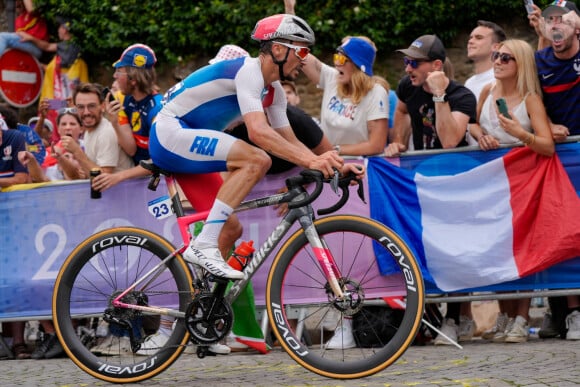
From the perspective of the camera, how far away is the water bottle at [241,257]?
6.89 meters

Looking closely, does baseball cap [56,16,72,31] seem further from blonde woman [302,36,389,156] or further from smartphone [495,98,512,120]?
smartphone [495,98,512,120]

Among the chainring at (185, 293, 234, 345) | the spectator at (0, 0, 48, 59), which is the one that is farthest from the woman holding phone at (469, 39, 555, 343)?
the spectator at (0, 0, 48, 59)

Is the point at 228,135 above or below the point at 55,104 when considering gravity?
below

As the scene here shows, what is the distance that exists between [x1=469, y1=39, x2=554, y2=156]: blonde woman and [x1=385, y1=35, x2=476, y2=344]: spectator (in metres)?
0.16

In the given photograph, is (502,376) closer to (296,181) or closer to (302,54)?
(296,181)

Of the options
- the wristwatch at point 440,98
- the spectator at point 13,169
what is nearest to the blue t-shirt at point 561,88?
the wristwatch at point 440,98

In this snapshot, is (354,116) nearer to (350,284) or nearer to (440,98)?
(440,98)

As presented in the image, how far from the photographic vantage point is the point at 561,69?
8469 millimetres

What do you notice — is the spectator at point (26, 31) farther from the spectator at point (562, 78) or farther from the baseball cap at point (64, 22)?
the spectator at point (562, 78)

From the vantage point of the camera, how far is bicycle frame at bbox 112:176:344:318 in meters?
6.57

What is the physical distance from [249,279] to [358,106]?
296cm

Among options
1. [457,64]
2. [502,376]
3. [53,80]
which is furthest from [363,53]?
[53,80]

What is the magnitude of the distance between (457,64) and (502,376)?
9.77m

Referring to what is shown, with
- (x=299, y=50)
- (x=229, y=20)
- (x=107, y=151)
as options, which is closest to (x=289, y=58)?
(x=299, y=50)
